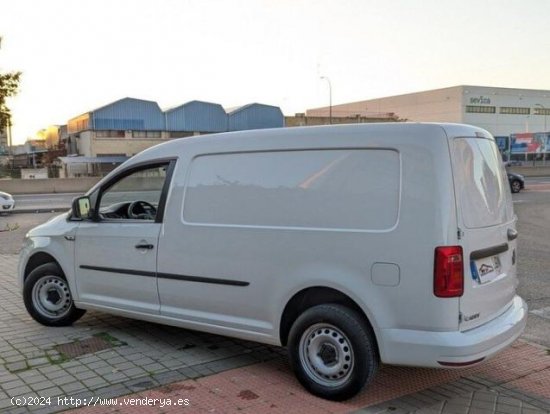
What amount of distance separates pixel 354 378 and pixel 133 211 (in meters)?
3.16

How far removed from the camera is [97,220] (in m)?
5.62

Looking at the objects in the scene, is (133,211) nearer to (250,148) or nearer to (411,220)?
(250,148)

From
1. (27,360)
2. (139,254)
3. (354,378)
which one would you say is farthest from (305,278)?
(27,360)

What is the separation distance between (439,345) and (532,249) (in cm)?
876

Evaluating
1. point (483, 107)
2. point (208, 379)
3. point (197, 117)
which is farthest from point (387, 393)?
point (483, 107)

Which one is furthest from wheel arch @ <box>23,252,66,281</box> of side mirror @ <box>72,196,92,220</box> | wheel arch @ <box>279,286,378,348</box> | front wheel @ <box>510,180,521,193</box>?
front wheel @ <box>510,180,521,193</box>

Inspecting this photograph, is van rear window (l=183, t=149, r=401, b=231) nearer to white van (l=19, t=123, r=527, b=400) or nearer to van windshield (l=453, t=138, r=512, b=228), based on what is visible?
white van (l=19, t=123, r=527, b=400)

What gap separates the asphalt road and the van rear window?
2929 mm

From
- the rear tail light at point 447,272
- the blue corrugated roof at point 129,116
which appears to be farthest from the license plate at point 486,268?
the blue corrugated roof at point 129,116

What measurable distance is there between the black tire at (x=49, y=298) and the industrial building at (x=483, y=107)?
82.5 m

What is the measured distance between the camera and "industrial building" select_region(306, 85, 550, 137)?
86.7m

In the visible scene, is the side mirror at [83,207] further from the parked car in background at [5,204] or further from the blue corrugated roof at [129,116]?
the blue corrugated roof at [129,116]

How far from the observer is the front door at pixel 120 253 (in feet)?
16.9

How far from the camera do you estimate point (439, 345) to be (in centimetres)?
367
